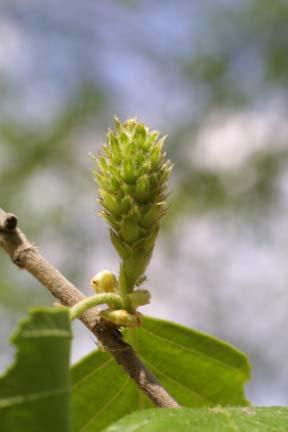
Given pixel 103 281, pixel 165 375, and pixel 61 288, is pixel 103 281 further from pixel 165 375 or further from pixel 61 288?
pixel 165 375

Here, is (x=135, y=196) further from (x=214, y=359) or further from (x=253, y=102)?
(x=253, y=102)

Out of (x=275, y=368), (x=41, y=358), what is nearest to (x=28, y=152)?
(x=275, y=368)

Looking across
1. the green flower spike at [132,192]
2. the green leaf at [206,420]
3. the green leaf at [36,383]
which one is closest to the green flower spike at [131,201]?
the green flower spike at [132,192]

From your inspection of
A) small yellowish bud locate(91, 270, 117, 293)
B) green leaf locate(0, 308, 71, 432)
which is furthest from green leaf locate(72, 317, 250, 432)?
green leaf locate(0, 308, 71, 432)

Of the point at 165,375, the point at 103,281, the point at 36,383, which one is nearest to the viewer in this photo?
the point at 36,383

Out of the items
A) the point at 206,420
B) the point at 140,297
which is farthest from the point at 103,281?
the point at 206,420
